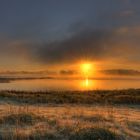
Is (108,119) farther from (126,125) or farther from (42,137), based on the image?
(42,137)

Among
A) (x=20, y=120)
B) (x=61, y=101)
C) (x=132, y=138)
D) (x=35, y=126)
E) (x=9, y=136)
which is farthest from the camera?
(x=61, y=101)

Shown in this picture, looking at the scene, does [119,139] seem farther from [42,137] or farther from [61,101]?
[61,101]

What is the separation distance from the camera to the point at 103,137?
1130 cm

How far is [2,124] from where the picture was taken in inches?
523

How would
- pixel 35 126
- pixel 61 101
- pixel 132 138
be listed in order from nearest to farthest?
1. pixel 132 138
2. pixel 35 126
3. pixel 61 101

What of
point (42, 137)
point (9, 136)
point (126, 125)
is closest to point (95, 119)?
point (126, 125)

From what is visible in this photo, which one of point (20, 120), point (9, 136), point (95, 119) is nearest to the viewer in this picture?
point (9, 136)

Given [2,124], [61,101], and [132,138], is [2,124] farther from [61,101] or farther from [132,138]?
[61,101]

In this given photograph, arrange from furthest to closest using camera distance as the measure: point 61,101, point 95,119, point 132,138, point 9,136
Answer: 1. point 61,101
2. point 95,119
3. point 132,138
4. point 9,136

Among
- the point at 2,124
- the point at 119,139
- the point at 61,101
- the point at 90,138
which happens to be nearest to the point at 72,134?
the point at 90,138

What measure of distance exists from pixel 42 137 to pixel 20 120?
3.25 metres

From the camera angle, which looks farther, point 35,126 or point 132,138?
point 35,126

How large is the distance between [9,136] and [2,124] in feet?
8.51

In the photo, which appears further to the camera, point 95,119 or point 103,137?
point 95,119
